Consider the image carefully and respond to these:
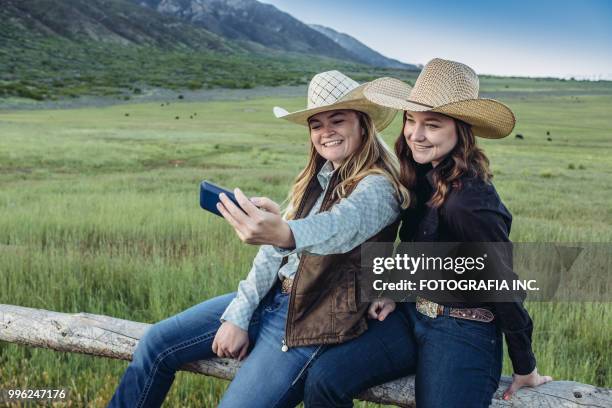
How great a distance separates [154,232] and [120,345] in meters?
4.77

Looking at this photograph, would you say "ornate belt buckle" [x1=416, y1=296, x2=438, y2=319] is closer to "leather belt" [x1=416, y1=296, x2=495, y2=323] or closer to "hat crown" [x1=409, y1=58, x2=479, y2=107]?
"leather belt" [x1=416, y1=296, x2=495, y2=323]

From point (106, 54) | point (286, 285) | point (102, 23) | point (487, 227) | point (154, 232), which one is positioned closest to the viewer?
point (487, 227)

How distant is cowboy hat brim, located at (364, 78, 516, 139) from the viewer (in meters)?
2.78

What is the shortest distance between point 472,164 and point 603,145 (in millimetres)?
29053

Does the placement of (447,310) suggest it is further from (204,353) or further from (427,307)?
(204,353)

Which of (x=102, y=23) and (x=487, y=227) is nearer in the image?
(x=487, y=227)

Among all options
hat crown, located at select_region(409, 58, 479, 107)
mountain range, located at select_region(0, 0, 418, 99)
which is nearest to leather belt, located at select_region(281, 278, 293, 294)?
hat crown, located at select_region(409, 58, 479, 107)

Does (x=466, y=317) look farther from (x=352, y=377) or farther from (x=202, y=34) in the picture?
(x=202, y=34)

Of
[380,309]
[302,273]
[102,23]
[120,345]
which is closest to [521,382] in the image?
[380,309]

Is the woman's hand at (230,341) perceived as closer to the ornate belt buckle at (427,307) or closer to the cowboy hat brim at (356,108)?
the ornate belt buckle at (427,307)

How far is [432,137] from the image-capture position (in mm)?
2869

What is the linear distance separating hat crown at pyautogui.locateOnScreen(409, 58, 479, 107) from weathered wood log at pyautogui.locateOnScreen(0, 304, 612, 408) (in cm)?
133

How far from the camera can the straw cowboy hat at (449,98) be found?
2799mm

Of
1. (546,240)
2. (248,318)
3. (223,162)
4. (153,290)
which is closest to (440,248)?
(248,318)
